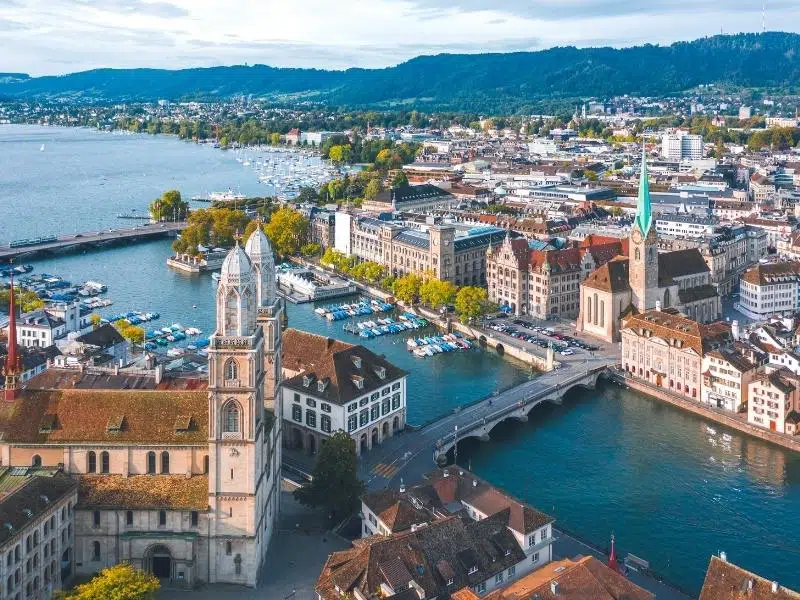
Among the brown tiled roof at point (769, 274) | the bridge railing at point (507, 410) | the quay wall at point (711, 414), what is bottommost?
the quay wall at point (711, 414)

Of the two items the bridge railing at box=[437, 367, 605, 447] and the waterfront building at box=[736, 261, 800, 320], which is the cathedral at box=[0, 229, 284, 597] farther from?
the waterfront building at box=[736, 261, 800, 320]

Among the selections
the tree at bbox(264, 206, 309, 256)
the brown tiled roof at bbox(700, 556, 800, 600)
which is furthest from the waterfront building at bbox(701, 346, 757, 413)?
the tree at bbox(264, 206, 309, 256)

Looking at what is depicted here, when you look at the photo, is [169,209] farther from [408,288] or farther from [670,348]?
[670,348]

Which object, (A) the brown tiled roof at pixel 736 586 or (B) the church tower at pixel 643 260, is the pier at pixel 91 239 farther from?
(A) the brown tiled roof at pixel 736 586

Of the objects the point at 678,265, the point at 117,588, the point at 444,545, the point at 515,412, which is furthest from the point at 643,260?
the point at 117,588

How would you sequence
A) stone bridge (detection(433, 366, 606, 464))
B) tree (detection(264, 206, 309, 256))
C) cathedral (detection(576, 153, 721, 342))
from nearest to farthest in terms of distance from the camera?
stone bridge (detection(433, 366, 606, 464)), cathedral (detection(576, 153, 721, 342)), tree (detection(264, 206, 309, 256))

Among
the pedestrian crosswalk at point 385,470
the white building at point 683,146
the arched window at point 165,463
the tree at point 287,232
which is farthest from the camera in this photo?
the white building at point 683,146

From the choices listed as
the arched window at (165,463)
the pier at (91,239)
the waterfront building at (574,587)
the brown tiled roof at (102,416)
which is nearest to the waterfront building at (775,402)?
the waterfront building at (574,587)

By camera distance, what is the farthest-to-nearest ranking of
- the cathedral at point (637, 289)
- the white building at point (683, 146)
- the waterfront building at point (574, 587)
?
the white building at point (683, 146) < the cathedral at point (637, 289) < the waterfront building at point (574, 587)
